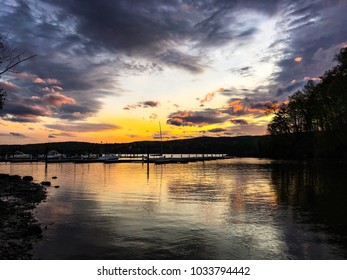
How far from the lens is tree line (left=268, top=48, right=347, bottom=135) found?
2181 inches

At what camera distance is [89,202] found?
2436 centimetres

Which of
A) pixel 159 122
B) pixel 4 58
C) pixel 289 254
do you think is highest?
pixel 159 122

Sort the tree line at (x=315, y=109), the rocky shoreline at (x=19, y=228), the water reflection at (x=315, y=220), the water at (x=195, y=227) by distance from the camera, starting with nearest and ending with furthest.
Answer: the rocky shoreline at (x=19, y=228) < the water at (x=195, y=227) < the water reflection at (x=315, y=220) < the tree line at (x=315, y=109)

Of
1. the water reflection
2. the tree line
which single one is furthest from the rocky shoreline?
the tree line

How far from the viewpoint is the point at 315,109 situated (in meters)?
75.7

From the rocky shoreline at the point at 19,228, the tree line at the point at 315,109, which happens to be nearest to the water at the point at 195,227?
the rocky shoreline at the point at 19,228

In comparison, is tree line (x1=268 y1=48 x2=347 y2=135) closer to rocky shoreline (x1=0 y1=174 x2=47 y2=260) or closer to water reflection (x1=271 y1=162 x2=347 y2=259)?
water reflection (x1=271 y1=162 x2=347 y2=259)

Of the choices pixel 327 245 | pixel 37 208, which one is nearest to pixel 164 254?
pixel 327 245

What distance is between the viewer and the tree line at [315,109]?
5541 centimetres

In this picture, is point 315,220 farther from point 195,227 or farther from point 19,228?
point 19,228

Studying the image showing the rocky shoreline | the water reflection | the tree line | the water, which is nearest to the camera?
the rocky shoreline

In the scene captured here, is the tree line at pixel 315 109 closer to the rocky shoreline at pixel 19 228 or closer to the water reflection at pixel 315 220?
the water reflection at pixel 315 220

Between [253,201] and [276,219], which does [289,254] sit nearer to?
[276,219]
